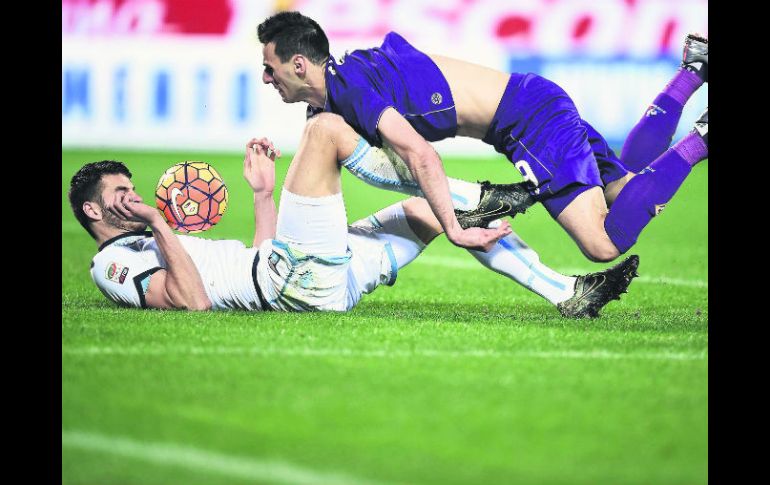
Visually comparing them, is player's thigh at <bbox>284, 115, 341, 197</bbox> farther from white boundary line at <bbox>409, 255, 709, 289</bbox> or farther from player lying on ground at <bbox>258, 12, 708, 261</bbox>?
white boundary line at <bbox>409, 255, 709, 289</bbox>

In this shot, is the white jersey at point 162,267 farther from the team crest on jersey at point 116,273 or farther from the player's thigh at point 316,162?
the player's thigh at point 316,162

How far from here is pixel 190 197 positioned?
6258mm

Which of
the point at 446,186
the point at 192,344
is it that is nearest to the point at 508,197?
the point at 446,186

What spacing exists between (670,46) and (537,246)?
643 centimetres

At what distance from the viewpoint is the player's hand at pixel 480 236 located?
17.5 ft

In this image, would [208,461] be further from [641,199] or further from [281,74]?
[641,199]

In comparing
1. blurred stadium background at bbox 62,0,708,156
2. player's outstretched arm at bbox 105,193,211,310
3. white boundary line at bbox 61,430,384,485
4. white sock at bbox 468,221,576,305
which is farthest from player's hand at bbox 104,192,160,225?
blurred stadium background at bbox 62,0,708,156

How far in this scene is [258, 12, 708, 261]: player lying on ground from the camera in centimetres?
560

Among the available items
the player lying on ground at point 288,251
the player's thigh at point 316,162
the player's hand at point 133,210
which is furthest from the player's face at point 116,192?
the player's thigh at point 316,162

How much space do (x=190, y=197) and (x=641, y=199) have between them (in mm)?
2334

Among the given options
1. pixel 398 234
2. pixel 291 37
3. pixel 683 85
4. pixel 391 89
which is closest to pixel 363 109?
pixel 391 89

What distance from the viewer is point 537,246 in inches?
370

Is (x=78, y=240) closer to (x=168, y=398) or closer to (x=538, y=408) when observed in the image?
(x=168, y=398)

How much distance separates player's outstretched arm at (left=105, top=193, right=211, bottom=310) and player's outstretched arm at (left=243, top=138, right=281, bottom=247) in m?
0.59
